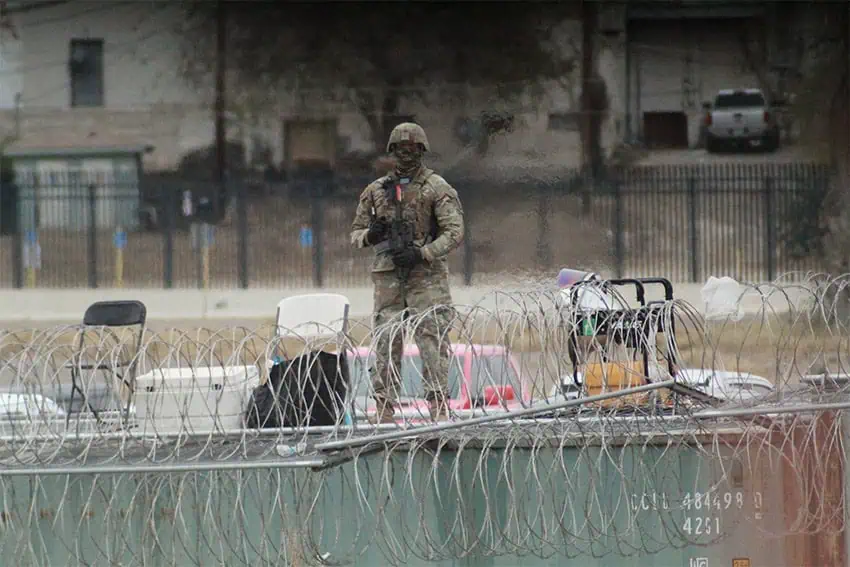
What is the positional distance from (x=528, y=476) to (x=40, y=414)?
2187 millimetres

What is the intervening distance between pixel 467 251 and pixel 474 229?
221 millimetres

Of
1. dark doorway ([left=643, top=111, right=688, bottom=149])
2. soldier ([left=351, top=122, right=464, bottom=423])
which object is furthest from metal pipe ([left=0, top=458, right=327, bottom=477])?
dark doorway ([left=643, top=111, right=688, bottom=149])

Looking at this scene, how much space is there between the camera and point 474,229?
42.9 ft

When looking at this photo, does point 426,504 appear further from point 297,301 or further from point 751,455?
point 297,301

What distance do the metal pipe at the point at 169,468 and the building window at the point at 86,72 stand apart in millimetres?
7873

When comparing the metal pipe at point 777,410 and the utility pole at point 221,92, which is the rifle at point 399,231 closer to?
the metal pipe at point 777,410

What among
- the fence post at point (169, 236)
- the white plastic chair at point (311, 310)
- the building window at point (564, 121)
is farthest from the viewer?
the fence post at point (169, 236)

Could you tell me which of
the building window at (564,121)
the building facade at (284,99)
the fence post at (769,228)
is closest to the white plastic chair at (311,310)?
the building facade at (284,99)

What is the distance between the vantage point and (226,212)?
13133mm

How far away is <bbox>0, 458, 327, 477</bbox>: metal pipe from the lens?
17.7ft

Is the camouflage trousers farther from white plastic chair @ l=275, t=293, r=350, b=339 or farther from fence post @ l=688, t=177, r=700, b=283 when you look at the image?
fence post @ l=688, t=177, r=700, b=283

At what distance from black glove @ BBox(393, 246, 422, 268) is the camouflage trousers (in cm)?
14

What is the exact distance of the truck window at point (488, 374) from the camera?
5.86 metres

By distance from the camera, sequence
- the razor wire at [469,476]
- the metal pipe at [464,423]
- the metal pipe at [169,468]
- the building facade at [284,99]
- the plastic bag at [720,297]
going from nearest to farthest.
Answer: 1. the metal pipe at [169,468]
2. the metal pipe at [464,423]
3. the razor wire at [469,476]
4. the plastic bag at [720,297]
5. the building facade at [284,99]
